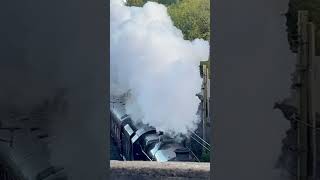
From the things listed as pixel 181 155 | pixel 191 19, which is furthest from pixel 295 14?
pixel 191 19

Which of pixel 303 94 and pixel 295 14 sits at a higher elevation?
pixel 295 14

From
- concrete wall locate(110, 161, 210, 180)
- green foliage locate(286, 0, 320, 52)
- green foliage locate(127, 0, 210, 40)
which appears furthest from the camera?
green foliage locate(127, 0, 210, 40)

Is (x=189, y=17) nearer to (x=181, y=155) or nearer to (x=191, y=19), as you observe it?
(x=191, y=19)

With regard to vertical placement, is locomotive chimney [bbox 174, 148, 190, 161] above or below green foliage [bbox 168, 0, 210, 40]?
below

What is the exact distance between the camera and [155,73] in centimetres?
1016

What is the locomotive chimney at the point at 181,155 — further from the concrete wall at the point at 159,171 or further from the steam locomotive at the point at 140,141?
the concrete wall at the point at 159,171

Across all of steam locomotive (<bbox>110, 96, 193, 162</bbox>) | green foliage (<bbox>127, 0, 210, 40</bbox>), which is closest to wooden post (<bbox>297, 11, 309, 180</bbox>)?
steam locomotive (<bbox>110, 96, 193, 162</bbox>)

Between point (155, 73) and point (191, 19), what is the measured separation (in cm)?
288

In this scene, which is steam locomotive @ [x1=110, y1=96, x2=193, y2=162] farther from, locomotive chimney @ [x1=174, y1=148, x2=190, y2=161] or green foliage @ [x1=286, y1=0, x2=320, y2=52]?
green foliage @ [x1=286, y1=0, x2=320, y2=52]

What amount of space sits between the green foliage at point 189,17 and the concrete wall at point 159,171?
6.74 meters

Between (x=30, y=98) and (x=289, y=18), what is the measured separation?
1.70 m

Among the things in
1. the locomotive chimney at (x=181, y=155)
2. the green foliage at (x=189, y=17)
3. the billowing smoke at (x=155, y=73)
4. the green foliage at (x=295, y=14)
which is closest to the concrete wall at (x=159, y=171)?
the locomotive chimney at (x=181, y=155)

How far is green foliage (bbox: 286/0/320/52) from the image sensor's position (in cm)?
280

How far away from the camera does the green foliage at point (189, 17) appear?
40.5 ft
